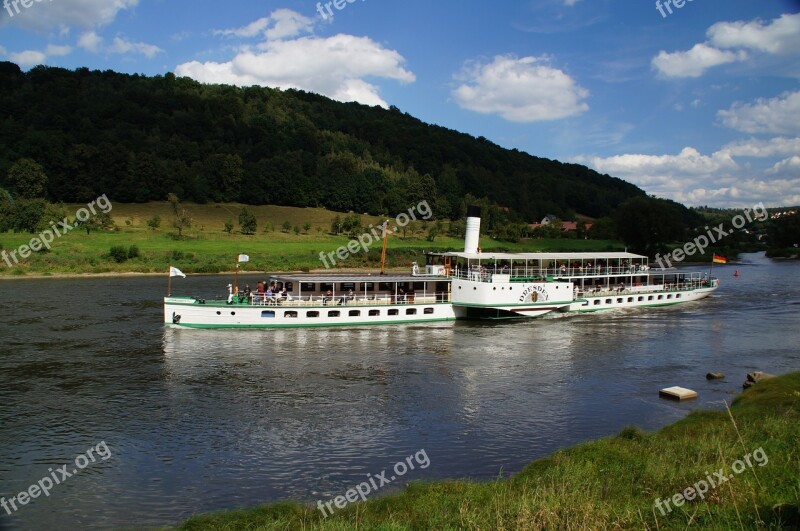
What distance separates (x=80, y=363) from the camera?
3403 centimetres

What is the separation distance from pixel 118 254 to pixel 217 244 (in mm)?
20486

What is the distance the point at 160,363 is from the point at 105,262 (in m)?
58.2

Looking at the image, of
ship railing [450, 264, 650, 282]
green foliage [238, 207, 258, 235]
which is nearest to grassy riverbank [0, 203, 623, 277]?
green foliage [238, 207, 258, 235]

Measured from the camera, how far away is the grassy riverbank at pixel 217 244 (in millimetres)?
86062

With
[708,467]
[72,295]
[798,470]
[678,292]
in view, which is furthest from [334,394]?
[678,292]

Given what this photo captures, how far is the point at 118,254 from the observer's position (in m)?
87.8

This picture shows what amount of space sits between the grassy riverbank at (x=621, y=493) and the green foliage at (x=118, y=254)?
78310 millimetres

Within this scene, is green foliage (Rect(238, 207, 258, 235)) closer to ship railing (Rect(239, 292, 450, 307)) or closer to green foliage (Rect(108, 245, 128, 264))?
green foliage (Rect(108, 245, 128, 264))

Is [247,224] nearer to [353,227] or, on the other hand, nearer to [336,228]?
[336,228]

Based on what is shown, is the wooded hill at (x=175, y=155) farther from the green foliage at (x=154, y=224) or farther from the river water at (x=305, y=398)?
the river water at (x=305, y=398)

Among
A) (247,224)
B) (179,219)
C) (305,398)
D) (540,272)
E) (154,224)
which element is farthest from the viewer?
(247,224)

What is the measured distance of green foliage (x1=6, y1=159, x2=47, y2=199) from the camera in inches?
5128

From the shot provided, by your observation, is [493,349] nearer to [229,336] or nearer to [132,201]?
[229,336]

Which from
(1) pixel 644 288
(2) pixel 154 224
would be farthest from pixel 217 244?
(1) pixel 644 288
